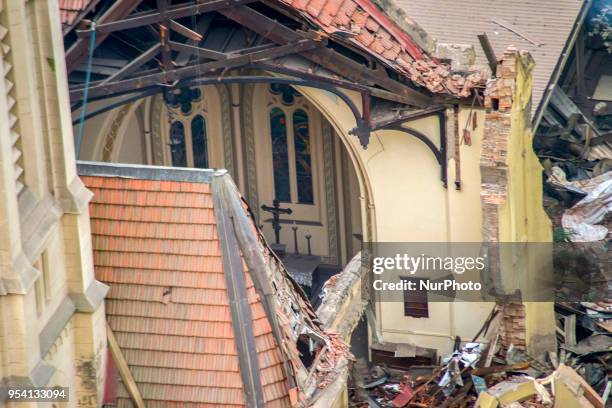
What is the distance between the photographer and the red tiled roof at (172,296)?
18.0 meters

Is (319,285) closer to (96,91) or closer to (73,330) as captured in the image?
(96,91)

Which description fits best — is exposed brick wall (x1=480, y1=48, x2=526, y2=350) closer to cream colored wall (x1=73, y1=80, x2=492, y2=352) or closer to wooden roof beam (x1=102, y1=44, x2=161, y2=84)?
cream colored wall (x1=73, y1=80, x2=492, y2=352)

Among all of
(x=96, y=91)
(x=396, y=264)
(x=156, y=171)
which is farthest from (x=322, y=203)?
(x=156, y=171)

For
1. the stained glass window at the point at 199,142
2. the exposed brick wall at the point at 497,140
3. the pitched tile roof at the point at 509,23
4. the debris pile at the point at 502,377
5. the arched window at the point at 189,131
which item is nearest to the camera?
the debris pile at the point at 502,377

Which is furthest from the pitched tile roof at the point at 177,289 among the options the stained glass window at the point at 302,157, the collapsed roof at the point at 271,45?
the stained glass window at the point at 302,157

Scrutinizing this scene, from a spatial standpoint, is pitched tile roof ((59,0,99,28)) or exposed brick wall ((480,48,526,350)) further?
pitched tile roof ((59,0,99,28))

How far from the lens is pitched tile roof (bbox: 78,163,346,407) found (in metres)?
18.0

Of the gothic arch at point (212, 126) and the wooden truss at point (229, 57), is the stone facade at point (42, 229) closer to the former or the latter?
the wooden truss at point (229, 57)

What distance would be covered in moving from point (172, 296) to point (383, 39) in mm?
9297

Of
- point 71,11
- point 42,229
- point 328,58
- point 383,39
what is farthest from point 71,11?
point 42,229

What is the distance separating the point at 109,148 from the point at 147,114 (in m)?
1.66

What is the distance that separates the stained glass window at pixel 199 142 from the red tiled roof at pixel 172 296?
13491mm

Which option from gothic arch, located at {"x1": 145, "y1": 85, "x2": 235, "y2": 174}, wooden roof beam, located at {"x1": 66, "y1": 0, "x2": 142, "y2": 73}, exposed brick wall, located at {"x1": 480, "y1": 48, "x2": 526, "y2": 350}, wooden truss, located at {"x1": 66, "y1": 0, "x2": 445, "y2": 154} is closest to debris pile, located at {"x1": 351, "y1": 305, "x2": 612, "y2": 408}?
exposed brick wall, located at {"x1": 480, "y1": 48, "x2": 526, "y2": 350}

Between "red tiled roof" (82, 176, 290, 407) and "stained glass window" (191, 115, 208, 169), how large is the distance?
13.5m
